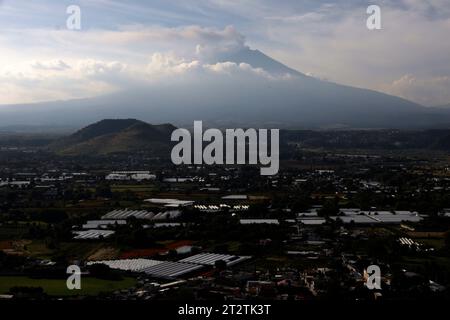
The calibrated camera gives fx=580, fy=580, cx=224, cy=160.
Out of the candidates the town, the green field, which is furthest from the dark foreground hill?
the green field

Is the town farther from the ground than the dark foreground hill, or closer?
closer

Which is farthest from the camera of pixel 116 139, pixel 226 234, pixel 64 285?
pixel 116 139

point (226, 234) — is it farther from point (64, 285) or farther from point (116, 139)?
point (116, 139)

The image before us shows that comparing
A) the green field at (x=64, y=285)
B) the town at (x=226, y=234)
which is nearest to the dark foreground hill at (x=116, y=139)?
the town at (x=226, y=234)

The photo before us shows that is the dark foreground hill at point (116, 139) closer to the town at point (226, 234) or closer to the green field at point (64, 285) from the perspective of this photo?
the town at point (226, 234)

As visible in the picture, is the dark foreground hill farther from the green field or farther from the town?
the green field

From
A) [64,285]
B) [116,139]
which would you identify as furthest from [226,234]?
[116,139]
